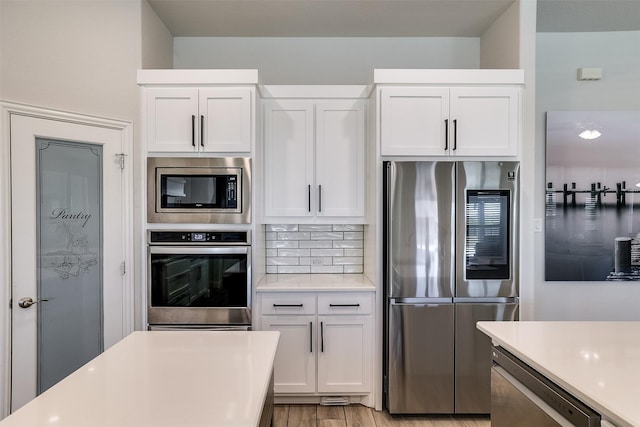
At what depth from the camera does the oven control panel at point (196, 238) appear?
2.59 meters

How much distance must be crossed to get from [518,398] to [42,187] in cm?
274

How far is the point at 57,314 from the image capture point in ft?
7.59

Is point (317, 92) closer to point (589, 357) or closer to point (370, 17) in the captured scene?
point (370, 17)

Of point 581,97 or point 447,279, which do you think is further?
point 581,97

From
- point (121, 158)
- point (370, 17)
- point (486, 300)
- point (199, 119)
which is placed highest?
point (370, 17)

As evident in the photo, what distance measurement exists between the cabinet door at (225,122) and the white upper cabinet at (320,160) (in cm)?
28

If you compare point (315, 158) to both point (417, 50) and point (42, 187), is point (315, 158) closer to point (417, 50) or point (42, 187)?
point (417, 50)

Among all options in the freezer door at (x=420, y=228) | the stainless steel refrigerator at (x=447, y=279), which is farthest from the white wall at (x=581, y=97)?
the freezer door at (x=420, y=228)

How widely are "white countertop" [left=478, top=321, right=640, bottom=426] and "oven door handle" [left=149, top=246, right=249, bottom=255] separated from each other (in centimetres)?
164

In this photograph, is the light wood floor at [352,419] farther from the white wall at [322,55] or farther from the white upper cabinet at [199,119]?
the white wall at [322,55]

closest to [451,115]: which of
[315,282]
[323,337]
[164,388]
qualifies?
[315,282]

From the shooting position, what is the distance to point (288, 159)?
113 inches

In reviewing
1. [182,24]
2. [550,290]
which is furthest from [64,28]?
[550,290]

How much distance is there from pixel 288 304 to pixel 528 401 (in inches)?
63.1
